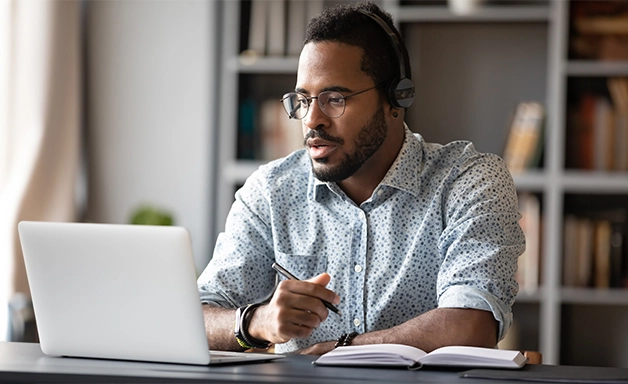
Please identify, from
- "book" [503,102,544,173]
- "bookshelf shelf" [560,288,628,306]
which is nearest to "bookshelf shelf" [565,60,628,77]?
"book" [503,102,544,173]

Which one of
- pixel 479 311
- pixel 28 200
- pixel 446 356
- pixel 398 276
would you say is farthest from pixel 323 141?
pixel 28 200

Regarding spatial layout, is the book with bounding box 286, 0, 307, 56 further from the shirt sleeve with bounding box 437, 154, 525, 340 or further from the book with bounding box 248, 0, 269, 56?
the shirt sleeve with bounding box 437, 154, 525, 340

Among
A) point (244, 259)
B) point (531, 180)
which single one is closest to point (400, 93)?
point (244, 259)

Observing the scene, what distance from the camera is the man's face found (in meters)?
1.81

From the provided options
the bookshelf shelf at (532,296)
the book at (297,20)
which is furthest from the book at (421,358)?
the book at (297,20)

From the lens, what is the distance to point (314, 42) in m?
1.86

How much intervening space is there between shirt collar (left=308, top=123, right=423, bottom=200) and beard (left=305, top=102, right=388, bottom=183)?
0.17 ft

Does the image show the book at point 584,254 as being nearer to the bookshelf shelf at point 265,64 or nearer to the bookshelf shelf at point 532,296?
the bookshelf shelf at point 532,296

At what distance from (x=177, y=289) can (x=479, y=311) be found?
603mm

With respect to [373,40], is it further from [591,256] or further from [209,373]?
[591,256]

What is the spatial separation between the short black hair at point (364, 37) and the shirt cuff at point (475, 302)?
49 cm

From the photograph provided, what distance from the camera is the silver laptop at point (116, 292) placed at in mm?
1217

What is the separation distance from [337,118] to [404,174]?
0.60ft

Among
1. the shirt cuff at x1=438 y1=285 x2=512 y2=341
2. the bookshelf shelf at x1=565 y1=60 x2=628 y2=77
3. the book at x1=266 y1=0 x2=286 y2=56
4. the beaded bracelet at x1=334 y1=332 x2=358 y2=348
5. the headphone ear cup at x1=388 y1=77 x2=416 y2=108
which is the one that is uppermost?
the book at x1=266 y1=0 x2=286 y2=56
